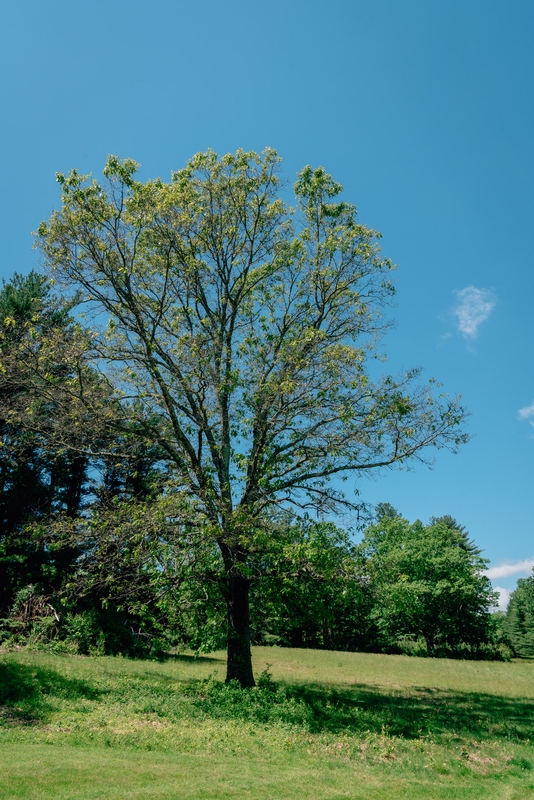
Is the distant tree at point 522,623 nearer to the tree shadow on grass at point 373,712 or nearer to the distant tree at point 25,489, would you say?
the tree shadow on grass at point 373,712

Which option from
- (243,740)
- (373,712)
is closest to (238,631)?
(373,712)

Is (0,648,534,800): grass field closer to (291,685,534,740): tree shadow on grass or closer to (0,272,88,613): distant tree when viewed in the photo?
(291,685,534,740): tree shadow on grass

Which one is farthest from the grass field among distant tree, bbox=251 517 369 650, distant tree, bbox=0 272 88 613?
distant tree, bbox=0 272 88 613

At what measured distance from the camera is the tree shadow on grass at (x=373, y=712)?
1212 centimetres

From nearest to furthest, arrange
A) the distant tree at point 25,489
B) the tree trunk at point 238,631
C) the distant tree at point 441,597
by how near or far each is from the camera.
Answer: the tree trunk at point 238,631 → the distant tree at point 25,489 → the distant tree at point 441,597

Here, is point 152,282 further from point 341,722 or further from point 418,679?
point 418,679

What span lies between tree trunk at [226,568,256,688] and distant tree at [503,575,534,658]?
6303cm

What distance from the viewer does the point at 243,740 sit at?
1038cm

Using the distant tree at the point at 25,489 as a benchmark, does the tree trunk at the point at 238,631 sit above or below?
below

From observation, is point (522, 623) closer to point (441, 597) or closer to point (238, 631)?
point (441, 597)

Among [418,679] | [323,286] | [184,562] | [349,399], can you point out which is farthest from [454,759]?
[418,679]

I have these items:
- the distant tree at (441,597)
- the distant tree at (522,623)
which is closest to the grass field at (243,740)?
the distant tree at (441,597)

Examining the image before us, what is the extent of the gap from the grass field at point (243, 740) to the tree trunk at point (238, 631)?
661 millimetres

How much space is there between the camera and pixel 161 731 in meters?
10.5
